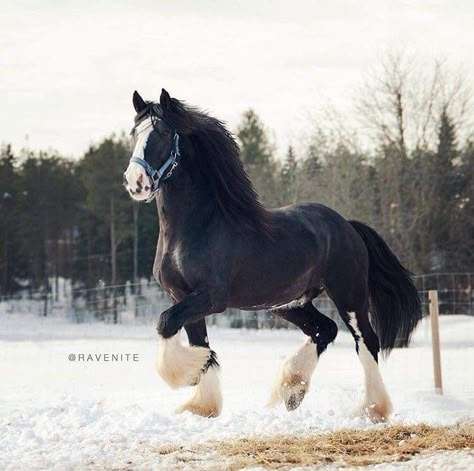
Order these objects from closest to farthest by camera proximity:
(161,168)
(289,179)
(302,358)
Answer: (161,168) < (302,358) < (289,179)

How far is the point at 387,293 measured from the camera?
27.9 feet

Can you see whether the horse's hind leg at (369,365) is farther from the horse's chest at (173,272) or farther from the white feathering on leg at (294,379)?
the horse's chest at (173,272)

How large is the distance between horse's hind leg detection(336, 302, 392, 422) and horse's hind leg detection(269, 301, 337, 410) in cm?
27

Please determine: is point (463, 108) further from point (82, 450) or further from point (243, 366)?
point (82, 450)

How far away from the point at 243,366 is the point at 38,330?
12612 mm

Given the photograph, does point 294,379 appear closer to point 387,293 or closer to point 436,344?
point 387,293

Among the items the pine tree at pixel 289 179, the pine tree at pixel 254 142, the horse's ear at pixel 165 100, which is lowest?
the horse's ear at pixel 165 100

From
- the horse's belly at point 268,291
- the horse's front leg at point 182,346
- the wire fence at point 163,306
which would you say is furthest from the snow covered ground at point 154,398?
the wire fence at point 163,306

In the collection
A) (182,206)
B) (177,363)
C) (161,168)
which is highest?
(161,168)

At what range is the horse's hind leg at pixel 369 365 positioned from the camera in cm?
752

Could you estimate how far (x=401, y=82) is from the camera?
88.7 feet

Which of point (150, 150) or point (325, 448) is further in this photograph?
point (150, 150)

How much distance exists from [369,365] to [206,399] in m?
1.59

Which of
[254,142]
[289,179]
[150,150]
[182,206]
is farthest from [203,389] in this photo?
[254,142]
